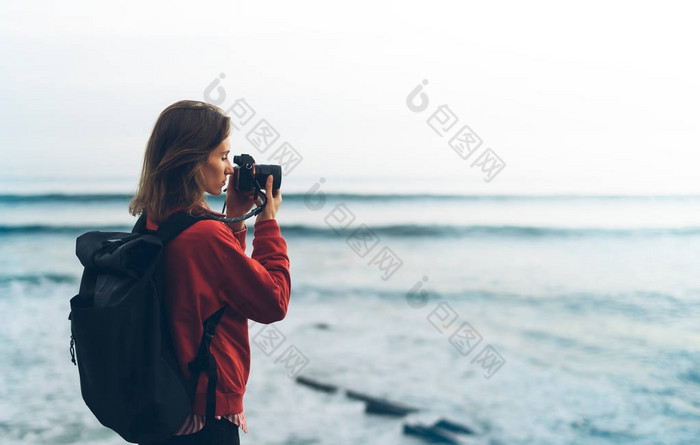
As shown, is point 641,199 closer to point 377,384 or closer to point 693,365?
point 693,365

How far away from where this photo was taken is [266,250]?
139 centimetres

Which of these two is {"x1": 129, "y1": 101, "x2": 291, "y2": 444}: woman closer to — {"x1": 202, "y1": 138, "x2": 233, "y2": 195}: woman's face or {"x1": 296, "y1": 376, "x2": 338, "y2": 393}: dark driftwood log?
{"x1": 202, "y1": 138, "x2": 233, "y2": 195}: woman's face

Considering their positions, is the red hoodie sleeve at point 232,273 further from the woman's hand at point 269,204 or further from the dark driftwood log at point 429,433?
the dark driftwood log at point 429,433

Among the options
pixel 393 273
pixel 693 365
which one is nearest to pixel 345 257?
pixel 393 273

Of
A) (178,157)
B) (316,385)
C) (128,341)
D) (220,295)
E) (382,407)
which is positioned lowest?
(316,385)

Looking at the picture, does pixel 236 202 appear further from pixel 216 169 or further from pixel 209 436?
pixel 209 436

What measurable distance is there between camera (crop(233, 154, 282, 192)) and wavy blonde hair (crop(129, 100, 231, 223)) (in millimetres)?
100

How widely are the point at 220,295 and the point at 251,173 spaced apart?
29 cm

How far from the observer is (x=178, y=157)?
4.35 feet

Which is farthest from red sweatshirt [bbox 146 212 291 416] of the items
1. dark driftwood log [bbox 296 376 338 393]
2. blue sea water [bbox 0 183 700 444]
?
dark driftwood log [bbox 296 376 338 393]

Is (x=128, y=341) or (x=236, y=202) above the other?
(x=236, y=202)

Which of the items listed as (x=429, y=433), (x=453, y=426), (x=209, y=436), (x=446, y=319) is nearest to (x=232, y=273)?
(x=209, y=436)

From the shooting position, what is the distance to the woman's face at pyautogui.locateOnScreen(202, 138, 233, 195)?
4.49 ft

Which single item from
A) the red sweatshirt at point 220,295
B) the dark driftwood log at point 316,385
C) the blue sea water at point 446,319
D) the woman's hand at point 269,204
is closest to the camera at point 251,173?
the woman's hand at point 269,204
